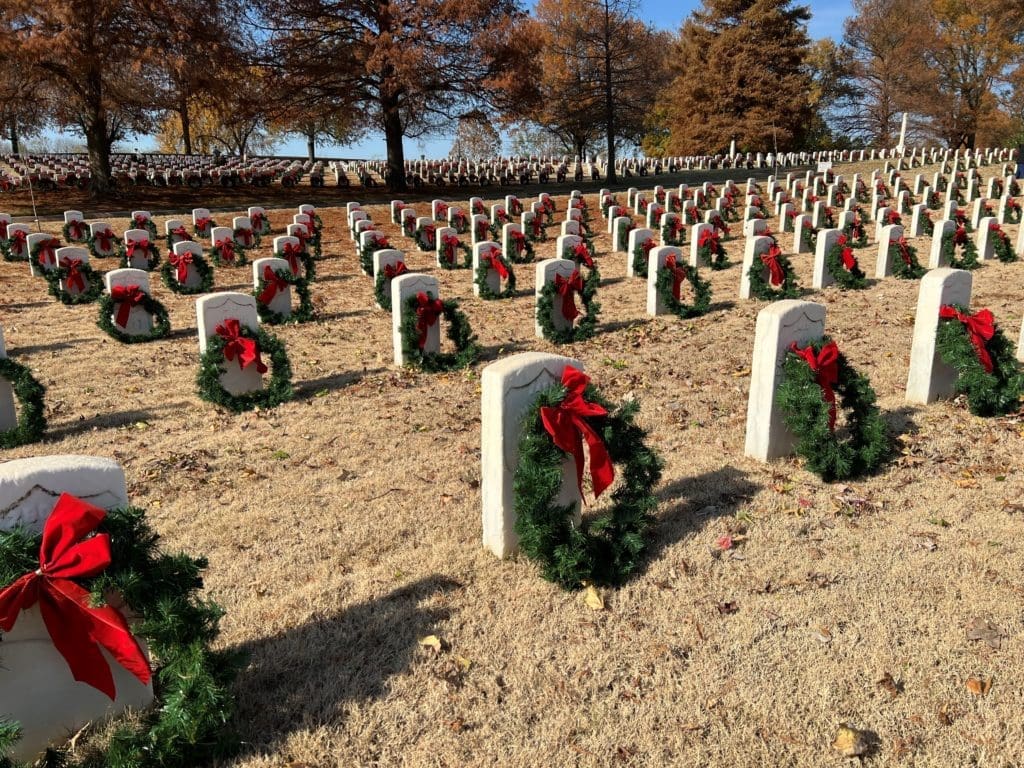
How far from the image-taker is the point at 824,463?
5.12 meters

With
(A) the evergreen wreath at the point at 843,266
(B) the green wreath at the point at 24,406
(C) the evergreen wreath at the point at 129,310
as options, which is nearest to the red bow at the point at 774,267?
(A) the evergreen wreath at the point at 843,266

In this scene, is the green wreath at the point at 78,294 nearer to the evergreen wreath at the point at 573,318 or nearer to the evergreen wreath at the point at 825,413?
the evergreen wreath at the point at 573,318

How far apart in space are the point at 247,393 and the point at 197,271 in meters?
6.63

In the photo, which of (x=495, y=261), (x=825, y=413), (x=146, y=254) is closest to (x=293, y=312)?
(x=495, y=261)

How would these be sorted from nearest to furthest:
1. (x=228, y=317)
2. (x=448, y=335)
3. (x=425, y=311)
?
(x=228, y=317)
(x=425, y=311)
(x=448, y=335)

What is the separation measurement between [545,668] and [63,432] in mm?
5172

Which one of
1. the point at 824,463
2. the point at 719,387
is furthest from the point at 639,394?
the point at 824,463

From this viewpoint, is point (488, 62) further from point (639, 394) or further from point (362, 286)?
point (639, 394)

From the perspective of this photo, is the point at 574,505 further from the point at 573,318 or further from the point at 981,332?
the point at 573,318

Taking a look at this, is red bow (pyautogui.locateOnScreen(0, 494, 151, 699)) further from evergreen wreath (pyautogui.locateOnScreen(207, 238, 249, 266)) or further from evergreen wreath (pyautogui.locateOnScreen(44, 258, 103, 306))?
evergreen wreath (pyautogui.locateOnScreen(207, 238, 249, 266))

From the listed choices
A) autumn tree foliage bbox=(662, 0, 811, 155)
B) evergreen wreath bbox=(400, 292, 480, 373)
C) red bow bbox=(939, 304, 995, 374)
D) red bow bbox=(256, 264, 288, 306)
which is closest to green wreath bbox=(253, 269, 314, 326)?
red bow bbox=(256, 264, 288, 306)

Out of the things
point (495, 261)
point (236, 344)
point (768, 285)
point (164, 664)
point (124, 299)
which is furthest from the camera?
point (495, 261)

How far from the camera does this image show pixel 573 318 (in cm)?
949

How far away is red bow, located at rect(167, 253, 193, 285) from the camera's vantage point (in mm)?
12625
